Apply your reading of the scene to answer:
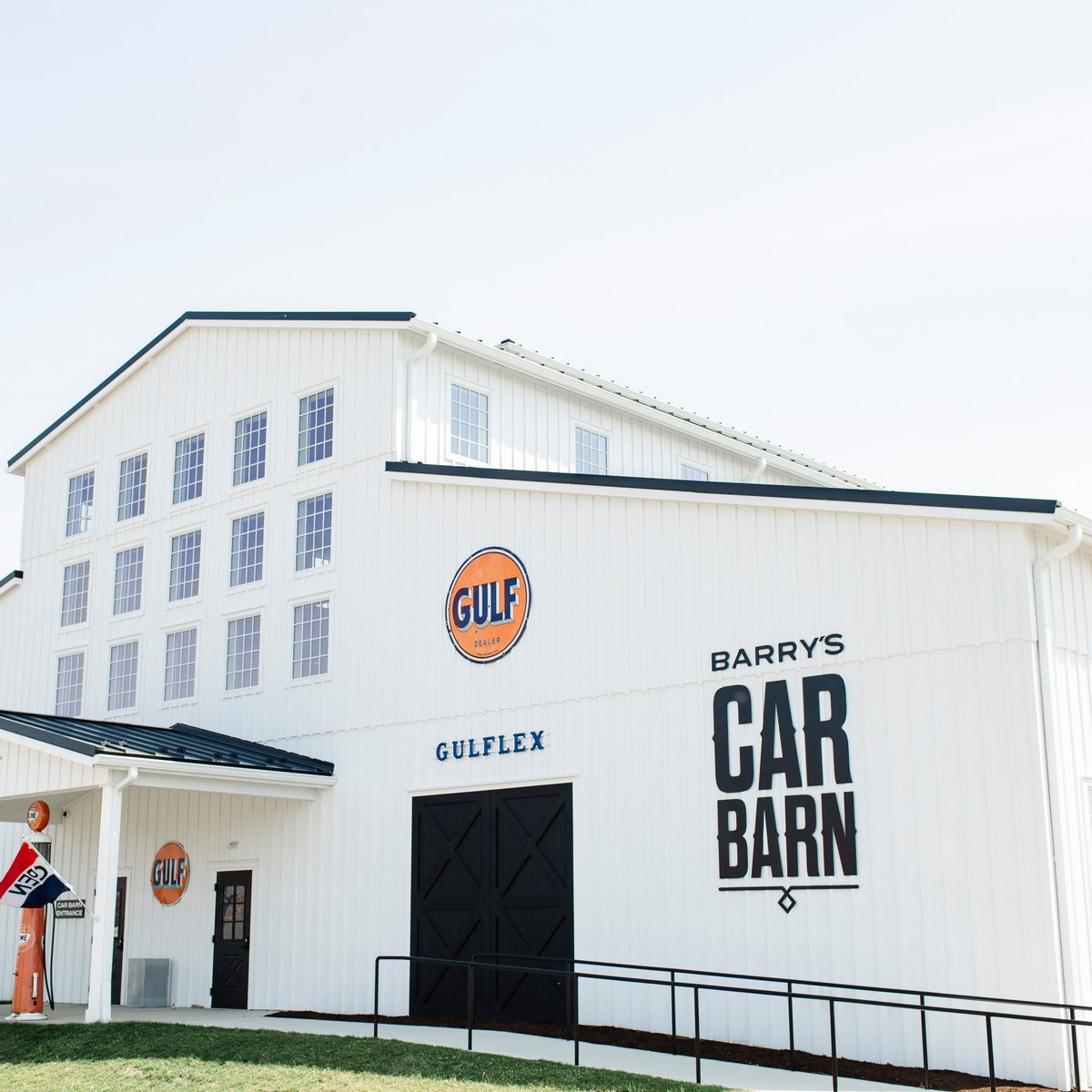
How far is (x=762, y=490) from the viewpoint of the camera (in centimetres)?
1548

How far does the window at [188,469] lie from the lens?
944 inches

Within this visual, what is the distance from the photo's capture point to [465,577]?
18891 mm

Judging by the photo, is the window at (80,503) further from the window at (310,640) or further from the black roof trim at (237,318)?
the window at (310,640)

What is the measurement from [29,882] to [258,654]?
5265 millimetres

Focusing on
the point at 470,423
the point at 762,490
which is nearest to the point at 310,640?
the point at 470,423

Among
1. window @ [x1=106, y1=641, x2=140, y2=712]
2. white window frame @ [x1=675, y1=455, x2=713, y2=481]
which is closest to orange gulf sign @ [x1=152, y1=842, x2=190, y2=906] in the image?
window @ [x1=106, y1=641, x2=140, y2=712]

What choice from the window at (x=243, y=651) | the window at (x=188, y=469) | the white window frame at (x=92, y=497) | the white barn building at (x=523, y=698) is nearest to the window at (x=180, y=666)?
the white barn building at (x=523, y=698)

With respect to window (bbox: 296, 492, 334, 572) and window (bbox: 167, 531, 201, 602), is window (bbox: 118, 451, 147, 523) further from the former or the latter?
window (bbox: 296, 492, 334, 572)

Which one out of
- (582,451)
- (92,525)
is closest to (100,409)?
(92,525)

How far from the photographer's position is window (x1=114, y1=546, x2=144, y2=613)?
24688 millimetres

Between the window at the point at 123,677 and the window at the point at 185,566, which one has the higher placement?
the window at the point at 185,566

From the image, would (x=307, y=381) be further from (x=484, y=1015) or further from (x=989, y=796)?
(x=989, y=796)

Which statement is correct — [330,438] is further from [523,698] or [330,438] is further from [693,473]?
[693,473]

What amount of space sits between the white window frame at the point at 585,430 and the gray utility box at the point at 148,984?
33.1 ft
